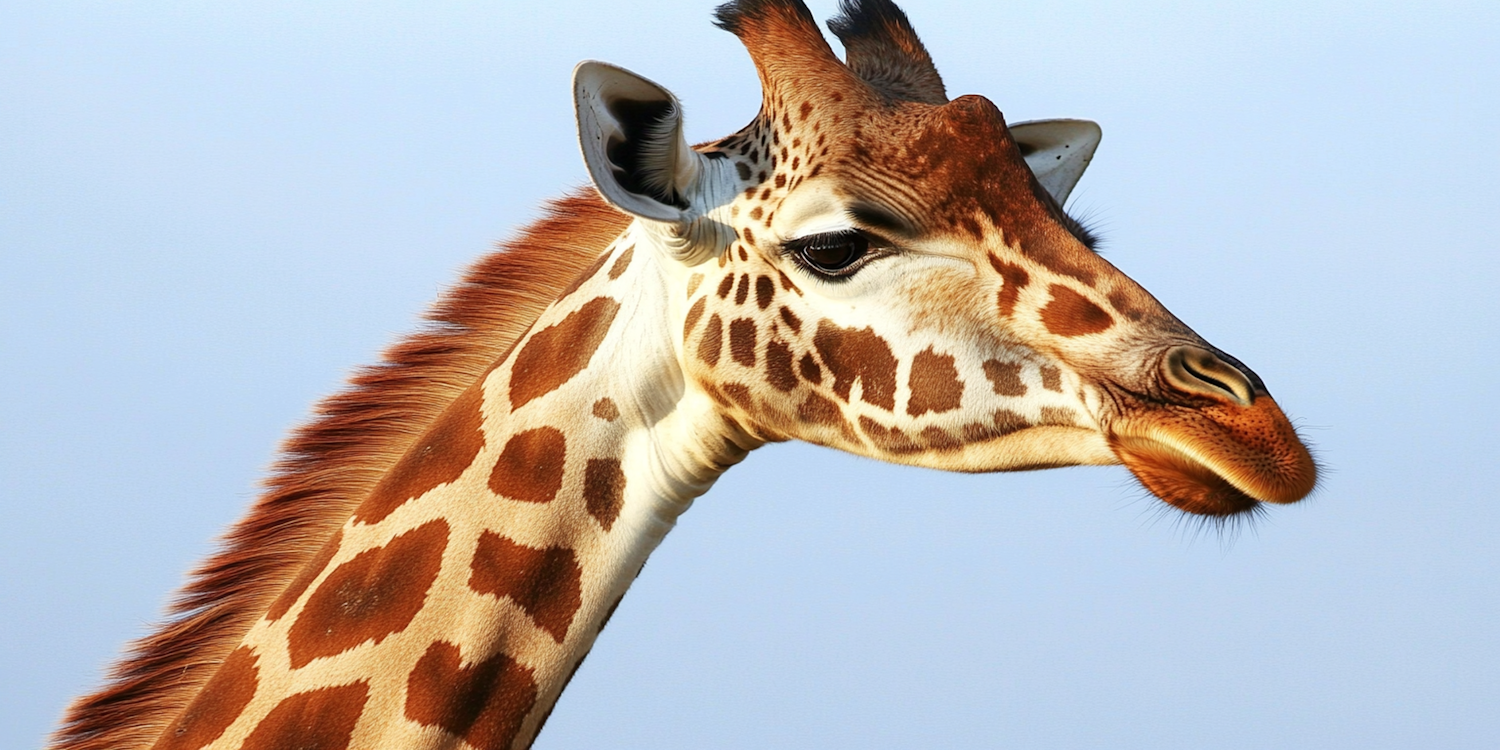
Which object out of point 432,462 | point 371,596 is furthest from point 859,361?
point 371,596

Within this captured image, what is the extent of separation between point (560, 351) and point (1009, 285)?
145 centimetres

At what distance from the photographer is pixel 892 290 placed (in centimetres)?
437

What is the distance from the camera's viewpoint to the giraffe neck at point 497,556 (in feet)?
14.2

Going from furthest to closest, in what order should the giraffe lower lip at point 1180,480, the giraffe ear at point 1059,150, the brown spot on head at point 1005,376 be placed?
the giraffe ear at point 1059,150
the brown spot on head at point 1005,376
the giraffe lower lip at point 1180,480

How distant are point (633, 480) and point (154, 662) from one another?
1770 millimetres

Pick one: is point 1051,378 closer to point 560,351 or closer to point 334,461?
point 560,351

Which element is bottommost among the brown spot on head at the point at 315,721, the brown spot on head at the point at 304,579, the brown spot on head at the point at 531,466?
the brown spot on head at the point at 315,721

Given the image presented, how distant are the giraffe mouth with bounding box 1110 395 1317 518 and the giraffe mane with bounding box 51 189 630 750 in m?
2.14

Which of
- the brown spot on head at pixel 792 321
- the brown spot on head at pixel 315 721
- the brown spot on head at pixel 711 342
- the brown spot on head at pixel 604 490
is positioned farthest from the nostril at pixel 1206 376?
the brown spot on head at pixel 315 721

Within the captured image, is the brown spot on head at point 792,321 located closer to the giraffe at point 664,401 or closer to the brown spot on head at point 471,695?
the giraffe at point 664,401

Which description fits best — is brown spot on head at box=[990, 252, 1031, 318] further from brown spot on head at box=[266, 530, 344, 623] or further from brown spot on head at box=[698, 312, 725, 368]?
brown spot on head at box=[266, 530, 344, 623]

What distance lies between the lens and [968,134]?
446cm

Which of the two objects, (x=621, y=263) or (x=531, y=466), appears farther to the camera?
(x=621, y=263)

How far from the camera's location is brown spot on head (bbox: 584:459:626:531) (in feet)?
14.7
